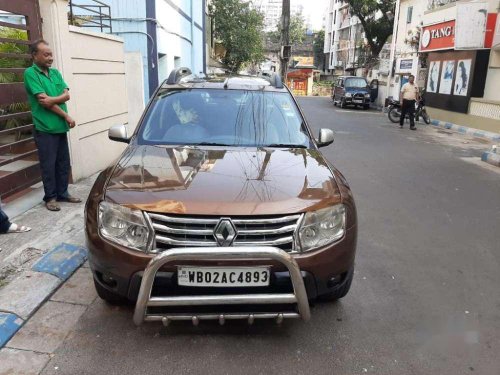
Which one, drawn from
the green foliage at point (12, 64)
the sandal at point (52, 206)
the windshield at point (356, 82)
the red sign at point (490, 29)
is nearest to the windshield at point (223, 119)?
the sandal at point (52, 206)

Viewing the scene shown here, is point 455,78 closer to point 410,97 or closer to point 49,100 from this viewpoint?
point 410,97

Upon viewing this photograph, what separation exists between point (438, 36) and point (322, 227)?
57.6 ft

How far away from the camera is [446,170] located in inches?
347

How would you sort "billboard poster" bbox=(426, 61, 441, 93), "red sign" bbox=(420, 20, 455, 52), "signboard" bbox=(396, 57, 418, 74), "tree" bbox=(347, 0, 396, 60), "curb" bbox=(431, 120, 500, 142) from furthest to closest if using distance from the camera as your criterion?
"tree" bbox=(347, 0, 396, 60) < "signboard" bbox=(396, 57, 418, 74) < "billboard poster" bbox=(426, 61, 441, 93) < "red sign" bbox=(420, 20, 455, 52) < "curb" bbox=(431, 120, 500, 142)

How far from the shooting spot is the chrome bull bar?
8.07ft

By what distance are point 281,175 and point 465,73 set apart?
15186mm

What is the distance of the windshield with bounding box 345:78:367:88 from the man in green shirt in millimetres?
23107

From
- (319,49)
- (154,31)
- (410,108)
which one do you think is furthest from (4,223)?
(319,49)

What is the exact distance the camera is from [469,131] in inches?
585

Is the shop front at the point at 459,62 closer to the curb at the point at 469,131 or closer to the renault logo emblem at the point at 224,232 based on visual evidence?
the curb at the point at 469,131

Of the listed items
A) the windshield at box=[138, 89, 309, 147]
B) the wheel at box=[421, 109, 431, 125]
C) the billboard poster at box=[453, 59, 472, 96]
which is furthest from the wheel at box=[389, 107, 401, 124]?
the windshield at box=[138, 89, 309, 147]

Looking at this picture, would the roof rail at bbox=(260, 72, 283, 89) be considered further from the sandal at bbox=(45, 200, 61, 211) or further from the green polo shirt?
the sandal at bbox=(45, 200, 61, 211)

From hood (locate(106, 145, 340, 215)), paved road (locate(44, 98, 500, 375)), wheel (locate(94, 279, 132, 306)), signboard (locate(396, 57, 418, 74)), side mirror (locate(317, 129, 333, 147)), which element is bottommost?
paved road (locate(44, 98, 500, 375))

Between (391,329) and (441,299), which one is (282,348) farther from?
(441,299)
